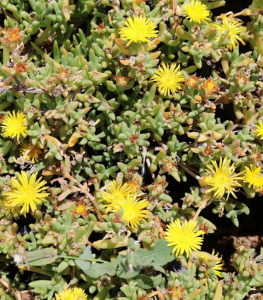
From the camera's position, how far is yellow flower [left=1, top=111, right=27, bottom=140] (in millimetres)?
1615

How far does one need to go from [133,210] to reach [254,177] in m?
0.55

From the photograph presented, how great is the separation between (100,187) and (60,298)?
522 mm

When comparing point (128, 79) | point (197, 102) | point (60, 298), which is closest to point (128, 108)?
point (128, 79)

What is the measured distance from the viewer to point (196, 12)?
1.64 m

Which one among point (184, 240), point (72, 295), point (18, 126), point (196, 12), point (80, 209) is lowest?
point (72, 295)

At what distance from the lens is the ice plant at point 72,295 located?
149 cm

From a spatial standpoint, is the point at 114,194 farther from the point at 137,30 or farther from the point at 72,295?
the point at 137,30

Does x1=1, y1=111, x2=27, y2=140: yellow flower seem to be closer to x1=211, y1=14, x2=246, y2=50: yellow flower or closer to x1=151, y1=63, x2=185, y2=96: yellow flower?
x1=151, y1=63, x2=185, y2=96: yellow flower

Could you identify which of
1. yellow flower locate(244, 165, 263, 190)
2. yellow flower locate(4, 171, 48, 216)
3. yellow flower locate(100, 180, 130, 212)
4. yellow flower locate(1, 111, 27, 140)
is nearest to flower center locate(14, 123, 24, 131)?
yellow flower locate(1, 111, 27, 140)

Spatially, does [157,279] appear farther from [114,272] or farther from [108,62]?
[108,62]

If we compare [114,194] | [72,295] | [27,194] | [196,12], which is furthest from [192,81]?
[72,295]

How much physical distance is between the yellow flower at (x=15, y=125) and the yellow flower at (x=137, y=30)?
56cm

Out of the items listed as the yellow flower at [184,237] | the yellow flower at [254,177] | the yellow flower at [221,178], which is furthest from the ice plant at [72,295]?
the yellow flower at [254,177]

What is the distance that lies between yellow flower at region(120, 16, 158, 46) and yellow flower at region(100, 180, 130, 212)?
0.60 metres
